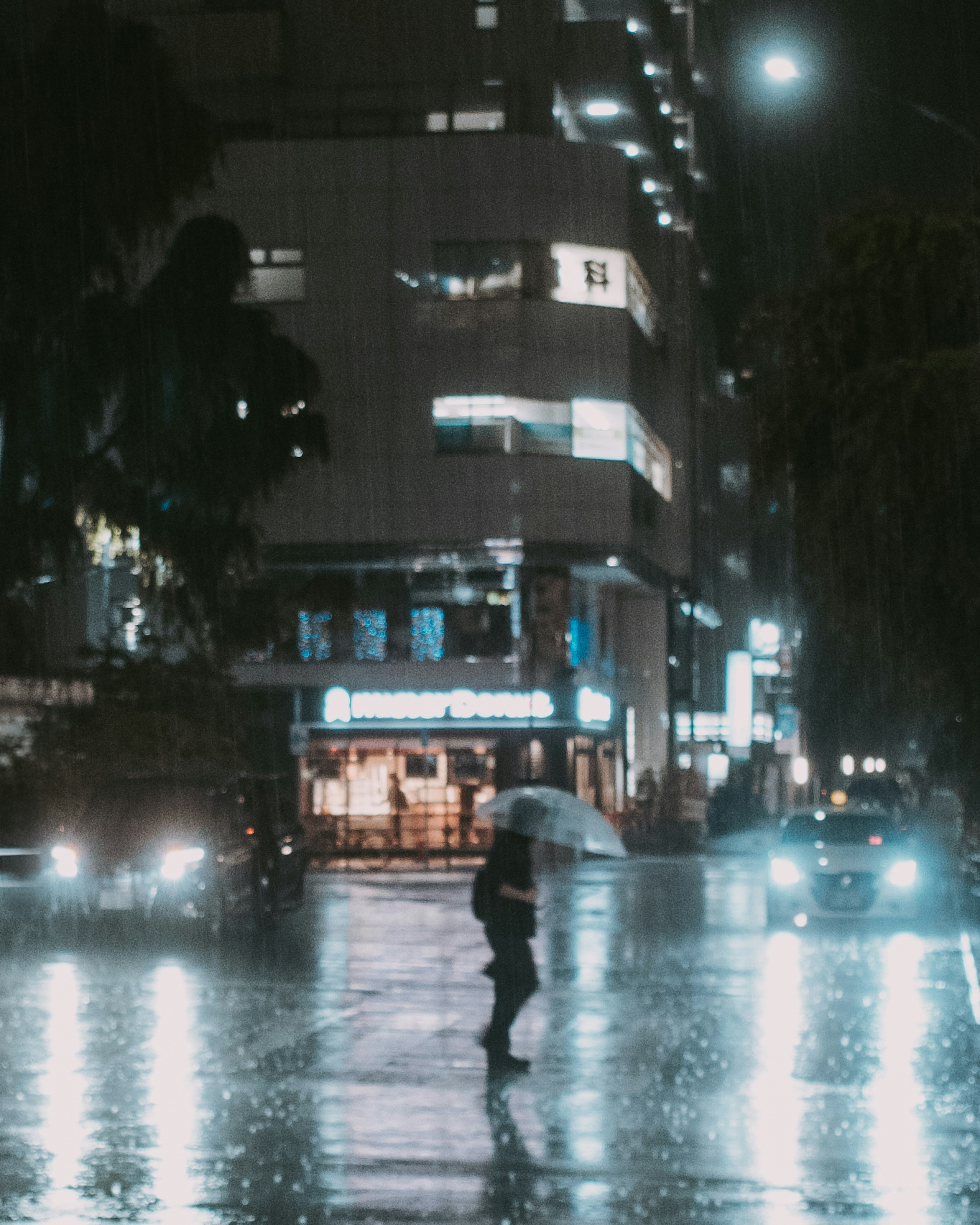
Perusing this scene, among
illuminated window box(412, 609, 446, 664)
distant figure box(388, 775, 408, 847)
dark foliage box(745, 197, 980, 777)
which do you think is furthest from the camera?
illuminated window box(412, 609, 446, 664)

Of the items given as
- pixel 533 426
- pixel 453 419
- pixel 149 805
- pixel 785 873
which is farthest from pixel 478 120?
pixel 785 873

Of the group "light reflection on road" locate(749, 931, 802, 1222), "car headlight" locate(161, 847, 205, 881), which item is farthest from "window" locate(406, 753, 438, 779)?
"light reflection on road" locate(749, 931, 802, 1222)

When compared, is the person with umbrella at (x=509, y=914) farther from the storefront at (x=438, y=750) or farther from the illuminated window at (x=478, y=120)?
the illuminated window at (x=478, y=120)

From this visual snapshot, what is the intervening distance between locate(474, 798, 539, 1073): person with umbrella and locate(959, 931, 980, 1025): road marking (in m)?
3.79

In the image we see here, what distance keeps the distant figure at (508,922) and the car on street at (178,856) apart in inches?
352

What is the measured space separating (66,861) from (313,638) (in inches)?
1087

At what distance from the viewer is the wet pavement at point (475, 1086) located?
28.0ft

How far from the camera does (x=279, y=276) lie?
5078 centimetres

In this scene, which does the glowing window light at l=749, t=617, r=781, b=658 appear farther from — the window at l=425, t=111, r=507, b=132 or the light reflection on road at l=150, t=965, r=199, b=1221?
the light reflection on road at l=150, t=965, r=199, b=1221

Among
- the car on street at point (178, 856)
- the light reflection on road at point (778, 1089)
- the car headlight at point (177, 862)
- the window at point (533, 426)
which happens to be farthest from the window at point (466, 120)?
the light reflection on road at point (778, 1089)

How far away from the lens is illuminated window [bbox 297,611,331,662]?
50.1m

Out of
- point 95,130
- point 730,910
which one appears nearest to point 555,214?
point 95,130

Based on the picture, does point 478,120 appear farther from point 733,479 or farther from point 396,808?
point 733,479

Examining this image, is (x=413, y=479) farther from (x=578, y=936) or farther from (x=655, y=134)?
(x=578, y=936)
